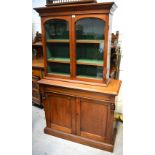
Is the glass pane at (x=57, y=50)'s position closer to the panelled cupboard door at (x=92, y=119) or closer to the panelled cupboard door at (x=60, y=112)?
the panelled cupboard door at (x=60, y=112)

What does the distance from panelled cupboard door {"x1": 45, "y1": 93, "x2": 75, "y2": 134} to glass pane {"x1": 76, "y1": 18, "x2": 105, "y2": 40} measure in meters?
0.83

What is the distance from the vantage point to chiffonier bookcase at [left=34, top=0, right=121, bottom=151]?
67.2 inches

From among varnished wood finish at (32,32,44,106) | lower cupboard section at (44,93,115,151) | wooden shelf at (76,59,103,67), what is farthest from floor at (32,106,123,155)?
wooden shelf at (76,59,103,67)

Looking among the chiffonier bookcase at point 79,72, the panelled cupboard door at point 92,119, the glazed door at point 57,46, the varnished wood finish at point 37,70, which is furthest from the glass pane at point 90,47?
the varnished wood finish at point 37,70

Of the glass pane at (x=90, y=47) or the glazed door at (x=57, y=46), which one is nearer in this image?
the glass pane at (x=90, y=47)

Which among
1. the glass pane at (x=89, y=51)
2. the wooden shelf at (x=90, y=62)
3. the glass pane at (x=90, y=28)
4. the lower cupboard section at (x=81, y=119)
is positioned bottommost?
the lower cupboard section at (x=81, y=119)

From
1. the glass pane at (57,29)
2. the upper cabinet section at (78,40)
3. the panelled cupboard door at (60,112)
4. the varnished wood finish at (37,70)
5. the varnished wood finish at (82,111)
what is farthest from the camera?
the varnished wood finish at (37,70)

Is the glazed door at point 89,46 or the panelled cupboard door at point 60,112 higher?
the glazed door at point 89,46

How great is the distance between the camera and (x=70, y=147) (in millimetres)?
2018

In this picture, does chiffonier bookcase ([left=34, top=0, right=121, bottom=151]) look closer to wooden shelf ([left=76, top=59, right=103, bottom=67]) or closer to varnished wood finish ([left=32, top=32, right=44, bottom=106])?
wooden shelf ([left=76, top=59, right=103, bottom=67])

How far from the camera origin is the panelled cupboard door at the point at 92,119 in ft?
6.02

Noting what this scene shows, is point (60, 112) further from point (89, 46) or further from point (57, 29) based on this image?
point (57, 29)
